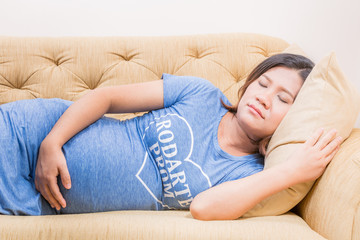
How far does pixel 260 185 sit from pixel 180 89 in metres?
0.41

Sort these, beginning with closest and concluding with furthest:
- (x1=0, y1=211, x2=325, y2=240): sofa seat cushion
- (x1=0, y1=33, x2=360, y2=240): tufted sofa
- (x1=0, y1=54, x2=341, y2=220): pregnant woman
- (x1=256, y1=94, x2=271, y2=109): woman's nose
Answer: (x1=0, y1=211, x2=325, y2=240): sofa seat cushion, (x1=0, y1=54, x2=341, y2=220): pregnant woman, (x1=256, y1=94, x2=271, y2=109): woman's nose, (x1=0, y1=33, x2=360, y2=240): tufted sofa

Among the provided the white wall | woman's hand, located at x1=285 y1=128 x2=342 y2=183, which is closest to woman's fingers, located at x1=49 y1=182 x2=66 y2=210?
woman's hand, located at x1=285 y1=128 x2=342 y2=183

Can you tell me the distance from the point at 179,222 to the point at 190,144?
26cm

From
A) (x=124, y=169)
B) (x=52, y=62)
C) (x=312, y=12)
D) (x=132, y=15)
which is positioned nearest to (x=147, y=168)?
(x=124, y=169)

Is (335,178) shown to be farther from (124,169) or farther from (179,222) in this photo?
(124,169)

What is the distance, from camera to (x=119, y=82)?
4.00 ft

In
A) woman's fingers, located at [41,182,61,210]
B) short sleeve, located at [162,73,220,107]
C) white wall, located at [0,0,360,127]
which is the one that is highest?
white wall, located at [0,0,360,127]

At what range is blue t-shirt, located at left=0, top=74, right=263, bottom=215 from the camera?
2.59 ft

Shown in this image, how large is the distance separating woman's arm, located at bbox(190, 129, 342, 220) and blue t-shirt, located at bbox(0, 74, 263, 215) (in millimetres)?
97

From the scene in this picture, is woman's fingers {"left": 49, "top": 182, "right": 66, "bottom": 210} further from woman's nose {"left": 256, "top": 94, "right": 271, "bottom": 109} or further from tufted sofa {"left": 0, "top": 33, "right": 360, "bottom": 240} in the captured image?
woman's nose {"left": 256, "top": 94, "right": 271, "bottom": 109}

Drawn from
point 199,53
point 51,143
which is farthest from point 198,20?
point 51,143

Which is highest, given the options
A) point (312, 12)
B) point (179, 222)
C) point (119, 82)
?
point (312, 12)

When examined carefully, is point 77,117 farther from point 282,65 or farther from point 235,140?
point 282,65

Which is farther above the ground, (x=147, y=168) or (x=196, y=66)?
(x=196, y=66)
